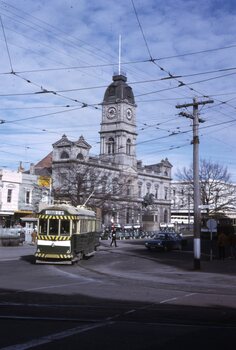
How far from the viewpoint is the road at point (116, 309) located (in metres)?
8.63

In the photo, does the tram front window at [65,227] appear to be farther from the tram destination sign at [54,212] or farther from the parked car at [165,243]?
the parked car at [165,243]

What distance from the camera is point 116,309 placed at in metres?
12.4

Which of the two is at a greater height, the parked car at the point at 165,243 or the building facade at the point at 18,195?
the building facade at the point at 18,195

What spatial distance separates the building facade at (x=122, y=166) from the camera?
89188 mm

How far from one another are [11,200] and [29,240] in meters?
21.6

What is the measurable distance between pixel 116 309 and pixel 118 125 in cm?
10085

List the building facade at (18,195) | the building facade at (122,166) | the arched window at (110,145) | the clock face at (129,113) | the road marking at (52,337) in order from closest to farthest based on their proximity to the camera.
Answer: the road marking at (52,337), the building facade at (18,195), the building facade at (122,166), the arched window at (110,145), the clock face at (129,113)

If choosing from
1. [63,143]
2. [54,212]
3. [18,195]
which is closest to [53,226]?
[54,212]

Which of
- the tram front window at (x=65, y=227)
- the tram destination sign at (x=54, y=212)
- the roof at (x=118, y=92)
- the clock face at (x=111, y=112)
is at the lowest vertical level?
the tram front window at (x=65, y=227)

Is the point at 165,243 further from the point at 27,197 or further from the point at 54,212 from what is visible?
the point at 27,197

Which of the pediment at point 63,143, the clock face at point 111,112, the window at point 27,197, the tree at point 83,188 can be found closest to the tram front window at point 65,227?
the tree at point 83,188

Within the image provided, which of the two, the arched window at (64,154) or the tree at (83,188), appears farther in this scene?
the arched window at (64,154)

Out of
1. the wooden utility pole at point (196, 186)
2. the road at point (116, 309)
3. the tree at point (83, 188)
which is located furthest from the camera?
the tree at point (83, 188)

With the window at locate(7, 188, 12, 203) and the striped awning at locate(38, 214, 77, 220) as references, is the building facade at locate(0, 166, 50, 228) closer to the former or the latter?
the window at locate(7, 188, 12, 203)
